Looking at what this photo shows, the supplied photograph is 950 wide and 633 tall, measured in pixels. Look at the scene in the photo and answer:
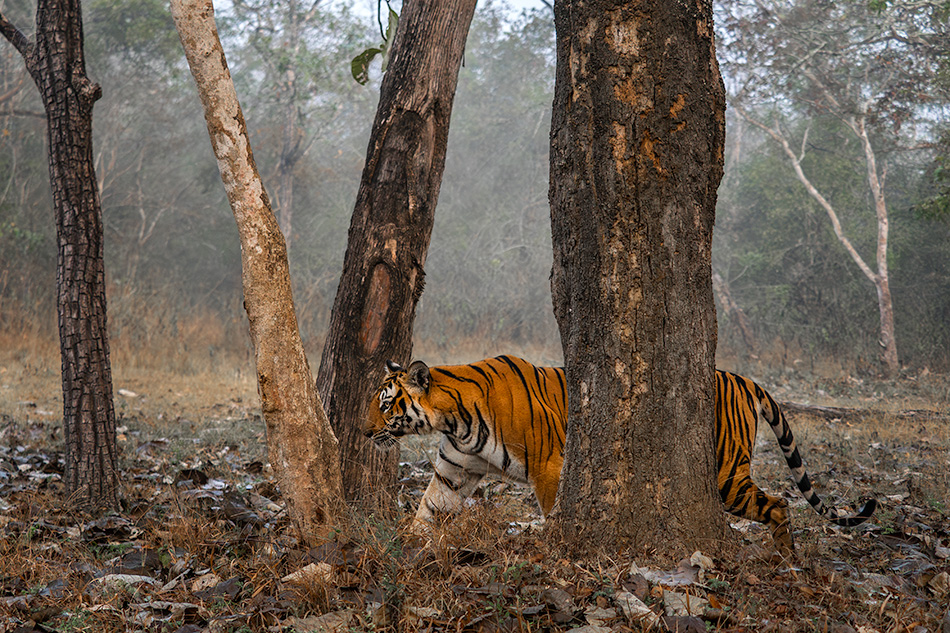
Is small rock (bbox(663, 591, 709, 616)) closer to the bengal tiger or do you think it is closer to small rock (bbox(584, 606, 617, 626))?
small rock (bbox(584, 606, 617, 626))

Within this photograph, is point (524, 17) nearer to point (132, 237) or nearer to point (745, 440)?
point (132, 237)

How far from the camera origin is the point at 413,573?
2.74 m

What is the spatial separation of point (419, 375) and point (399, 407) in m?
0.22

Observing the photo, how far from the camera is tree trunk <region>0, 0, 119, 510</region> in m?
4.60

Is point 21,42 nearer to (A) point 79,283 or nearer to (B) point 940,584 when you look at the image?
(A) point 79,283

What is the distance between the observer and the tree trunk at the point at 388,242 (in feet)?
14.7

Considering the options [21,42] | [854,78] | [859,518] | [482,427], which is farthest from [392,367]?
[854,78]

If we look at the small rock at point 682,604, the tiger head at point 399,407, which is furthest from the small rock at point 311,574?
the tiger head at point 399,407

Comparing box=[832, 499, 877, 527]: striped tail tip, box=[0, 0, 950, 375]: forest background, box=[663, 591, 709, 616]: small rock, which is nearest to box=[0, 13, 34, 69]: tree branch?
box=[663, 591, 709, 616]: small rock

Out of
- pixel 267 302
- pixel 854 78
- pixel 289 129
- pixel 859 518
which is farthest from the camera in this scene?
pixel 289 129

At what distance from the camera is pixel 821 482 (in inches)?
237

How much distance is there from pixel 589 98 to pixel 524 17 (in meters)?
23.5

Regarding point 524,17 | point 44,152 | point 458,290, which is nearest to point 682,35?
point 44,152

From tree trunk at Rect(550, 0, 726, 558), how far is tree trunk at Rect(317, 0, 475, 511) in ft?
5.52
